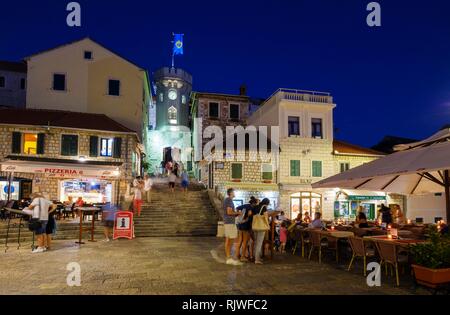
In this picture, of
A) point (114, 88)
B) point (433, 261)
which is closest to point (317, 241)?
point (433, 261)

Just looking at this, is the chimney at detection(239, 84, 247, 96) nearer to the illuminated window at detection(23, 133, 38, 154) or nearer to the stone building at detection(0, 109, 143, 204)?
the stone building at detection(0, 109, 143, 204)

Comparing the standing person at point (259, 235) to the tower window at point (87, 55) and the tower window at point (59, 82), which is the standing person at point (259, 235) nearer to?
the tower window at point (59, 82)

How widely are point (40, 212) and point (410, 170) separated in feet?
31.2

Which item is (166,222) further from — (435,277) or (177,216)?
(435,277)

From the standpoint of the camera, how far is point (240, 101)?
33094 mm

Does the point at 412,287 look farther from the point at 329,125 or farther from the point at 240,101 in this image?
the point at 240,101

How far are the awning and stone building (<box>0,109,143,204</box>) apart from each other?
5 centimetres

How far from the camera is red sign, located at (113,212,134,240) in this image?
13.7 m

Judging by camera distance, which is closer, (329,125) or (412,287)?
(412,287)

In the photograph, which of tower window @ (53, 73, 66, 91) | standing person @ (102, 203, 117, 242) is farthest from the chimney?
standing person @ (102, 203, 117, 242)

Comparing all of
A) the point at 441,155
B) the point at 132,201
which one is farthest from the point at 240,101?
the point at 441,155

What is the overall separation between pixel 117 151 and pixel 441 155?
19.5 meters

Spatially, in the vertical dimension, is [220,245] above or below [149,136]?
below
